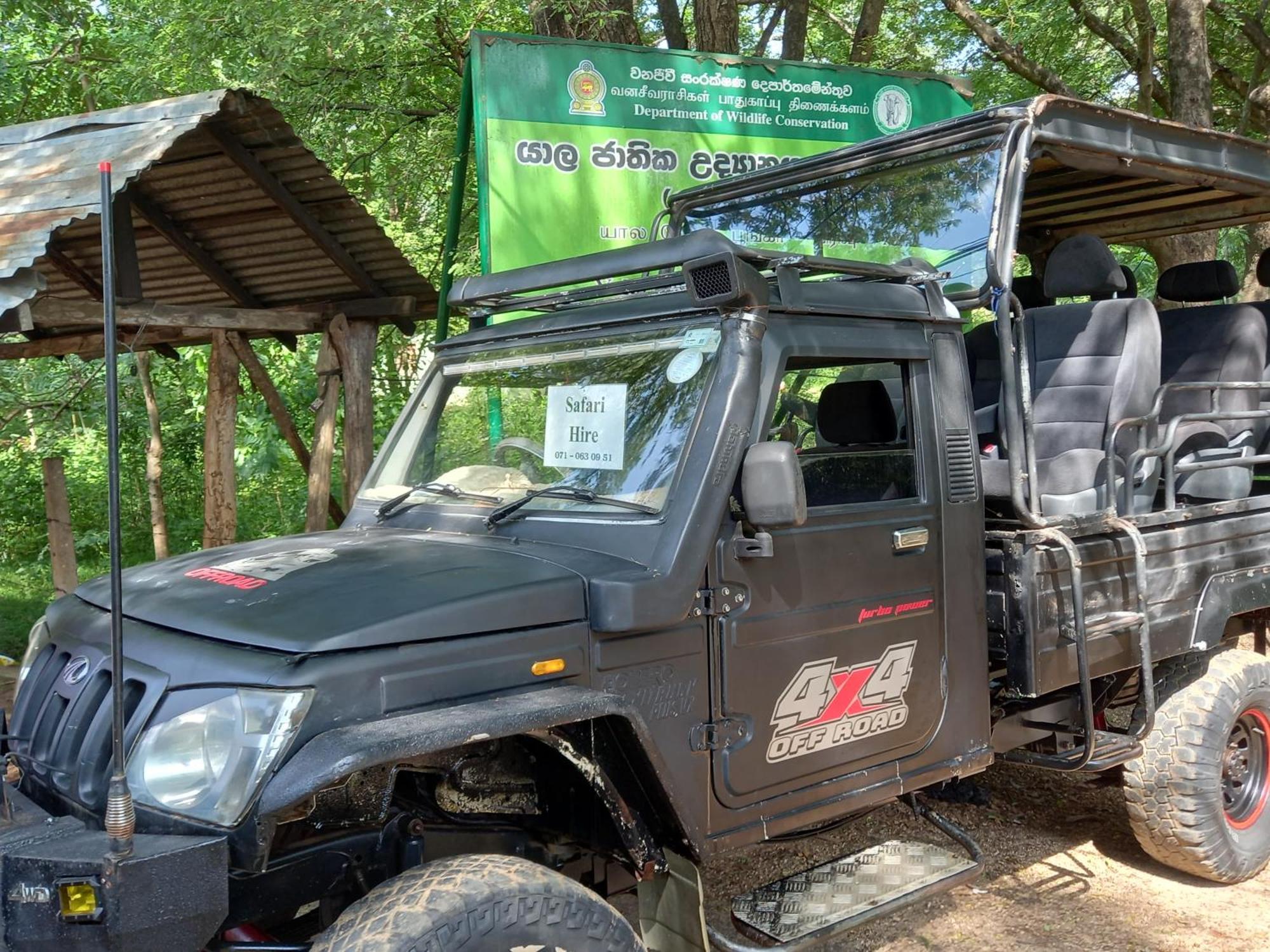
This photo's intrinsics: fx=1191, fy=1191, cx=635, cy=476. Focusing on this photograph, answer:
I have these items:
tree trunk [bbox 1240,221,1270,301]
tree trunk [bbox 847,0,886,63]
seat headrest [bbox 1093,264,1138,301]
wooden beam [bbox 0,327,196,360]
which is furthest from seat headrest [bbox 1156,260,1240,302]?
wooden beam [bbox 0,327,196,360]

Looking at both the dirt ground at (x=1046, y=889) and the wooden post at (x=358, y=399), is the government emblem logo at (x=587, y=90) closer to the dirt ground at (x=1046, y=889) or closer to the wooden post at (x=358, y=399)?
the wooden post at (x=358, y=399)

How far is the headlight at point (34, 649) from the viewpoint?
322 cm

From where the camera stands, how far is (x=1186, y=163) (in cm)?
446

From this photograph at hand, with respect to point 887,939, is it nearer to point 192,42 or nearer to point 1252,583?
point 1252,583

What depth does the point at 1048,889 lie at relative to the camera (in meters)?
4.60

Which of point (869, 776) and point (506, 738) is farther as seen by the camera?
point (869, 776)

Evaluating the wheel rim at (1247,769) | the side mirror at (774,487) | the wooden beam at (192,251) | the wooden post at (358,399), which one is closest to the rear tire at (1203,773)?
the wheel rim at (1247,769)

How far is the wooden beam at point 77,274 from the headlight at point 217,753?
6256mm

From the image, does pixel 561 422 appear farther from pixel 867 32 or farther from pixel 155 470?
pixel 867 32

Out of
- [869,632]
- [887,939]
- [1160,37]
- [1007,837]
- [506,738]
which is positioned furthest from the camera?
[1160,37]

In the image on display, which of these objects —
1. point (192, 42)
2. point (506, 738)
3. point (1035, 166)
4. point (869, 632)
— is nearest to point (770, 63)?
point (1035, 166)

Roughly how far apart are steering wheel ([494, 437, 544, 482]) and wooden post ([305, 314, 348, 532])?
4.83 metres

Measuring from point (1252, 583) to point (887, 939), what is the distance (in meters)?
Result: 2.03

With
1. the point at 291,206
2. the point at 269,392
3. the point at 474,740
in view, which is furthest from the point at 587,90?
the point at 474,740
